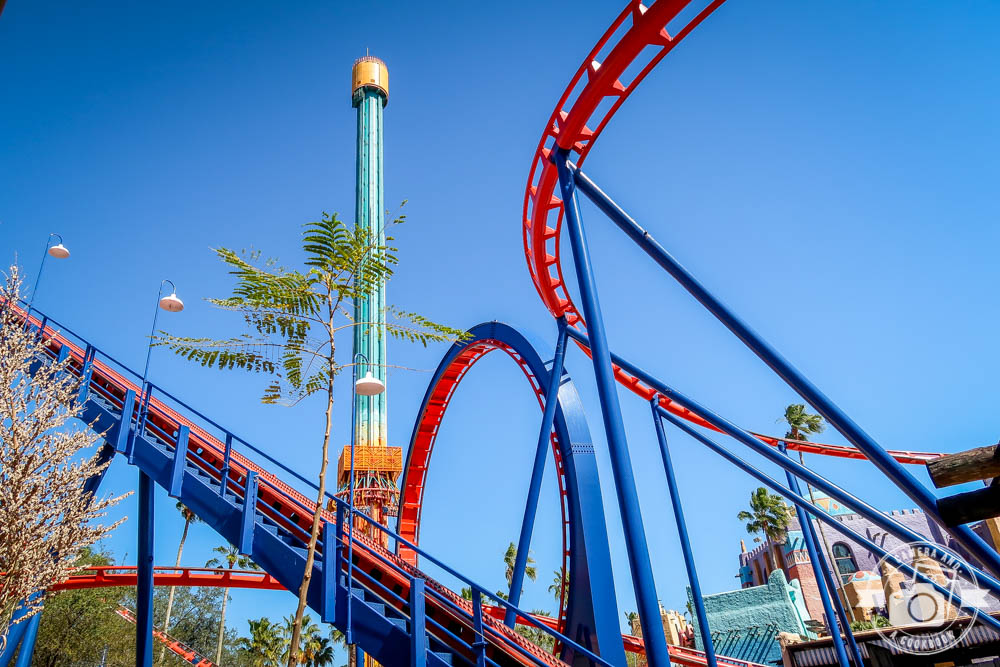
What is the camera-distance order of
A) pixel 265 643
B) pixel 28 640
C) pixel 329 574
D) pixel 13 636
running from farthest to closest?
pixel 265 643 → pixel 28 640 → pixel 13 636 → pixel 329 574

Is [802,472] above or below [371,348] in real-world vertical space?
below

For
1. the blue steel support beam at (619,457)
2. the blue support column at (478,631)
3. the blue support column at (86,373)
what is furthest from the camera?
the blue support column at (86,373)

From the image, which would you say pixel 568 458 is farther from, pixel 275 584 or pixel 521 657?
pixel 275 584

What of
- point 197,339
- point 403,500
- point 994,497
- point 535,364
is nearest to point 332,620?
point 197,339

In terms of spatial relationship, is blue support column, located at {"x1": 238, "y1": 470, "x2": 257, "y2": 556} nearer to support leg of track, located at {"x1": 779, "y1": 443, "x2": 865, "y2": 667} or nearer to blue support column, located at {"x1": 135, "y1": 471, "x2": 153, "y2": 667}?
blue support column, located at {"x1": 135, "y1": 471, "x2": 153, "y2": 667}

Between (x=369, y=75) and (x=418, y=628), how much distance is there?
43.0 metres

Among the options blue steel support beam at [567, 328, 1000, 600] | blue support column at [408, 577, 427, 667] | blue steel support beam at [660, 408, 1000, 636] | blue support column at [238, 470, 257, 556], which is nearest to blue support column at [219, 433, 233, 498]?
blue support column at [238, 470, 257, 556]

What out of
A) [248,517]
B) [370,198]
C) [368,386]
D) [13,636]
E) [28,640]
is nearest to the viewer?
[248,517]

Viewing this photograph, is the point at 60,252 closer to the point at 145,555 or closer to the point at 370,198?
the point at 145,555

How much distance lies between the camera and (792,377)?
576 centimetres

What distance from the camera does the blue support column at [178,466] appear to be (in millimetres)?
7871

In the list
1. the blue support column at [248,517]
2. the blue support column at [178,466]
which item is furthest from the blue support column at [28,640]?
the blue support column at [248,517]

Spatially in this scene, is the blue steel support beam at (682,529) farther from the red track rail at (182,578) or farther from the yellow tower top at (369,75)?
the yellow tower top at (369,75)

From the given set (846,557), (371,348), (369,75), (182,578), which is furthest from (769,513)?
(369,75)
